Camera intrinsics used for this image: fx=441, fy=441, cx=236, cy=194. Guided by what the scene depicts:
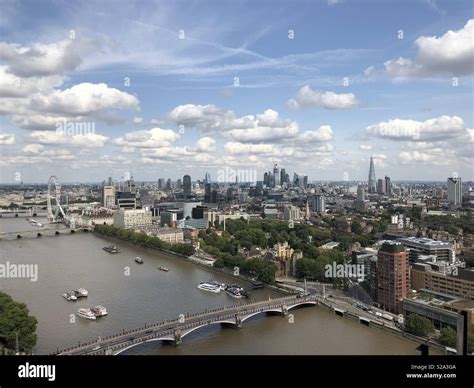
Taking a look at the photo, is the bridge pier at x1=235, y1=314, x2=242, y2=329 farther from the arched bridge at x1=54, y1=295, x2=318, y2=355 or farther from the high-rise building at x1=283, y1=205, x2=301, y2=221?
the high-rise building at x1=283, y1=205, x2=301, y2=221

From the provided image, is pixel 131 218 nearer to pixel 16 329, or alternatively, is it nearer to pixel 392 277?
pixel 392 277

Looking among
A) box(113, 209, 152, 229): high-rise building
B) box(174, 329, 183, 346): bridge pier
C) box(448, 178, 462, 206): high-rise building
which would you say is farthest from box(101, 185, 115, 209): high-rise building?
box(174, 329, 183, 346): bridge pier

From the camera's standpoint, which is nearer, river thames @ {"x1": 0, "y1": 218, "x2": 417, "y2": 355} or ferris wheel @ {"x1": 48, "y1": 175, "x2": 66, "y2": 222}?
river thames @ {"x1": 0, "y1": 218, "x2": 417, "y2": 355}

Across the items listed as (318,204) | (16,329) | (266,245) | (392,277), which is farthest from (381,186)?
(16,329)

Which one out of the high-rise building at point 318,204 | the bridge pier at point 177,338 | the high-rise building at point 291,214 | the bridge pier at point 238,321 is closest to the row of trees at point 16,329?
the bridge pier at point 177,338

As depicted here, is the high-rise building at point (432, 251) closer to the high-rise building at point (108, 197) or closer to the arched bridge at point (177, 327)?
the arched bridge at point (177, 327)
